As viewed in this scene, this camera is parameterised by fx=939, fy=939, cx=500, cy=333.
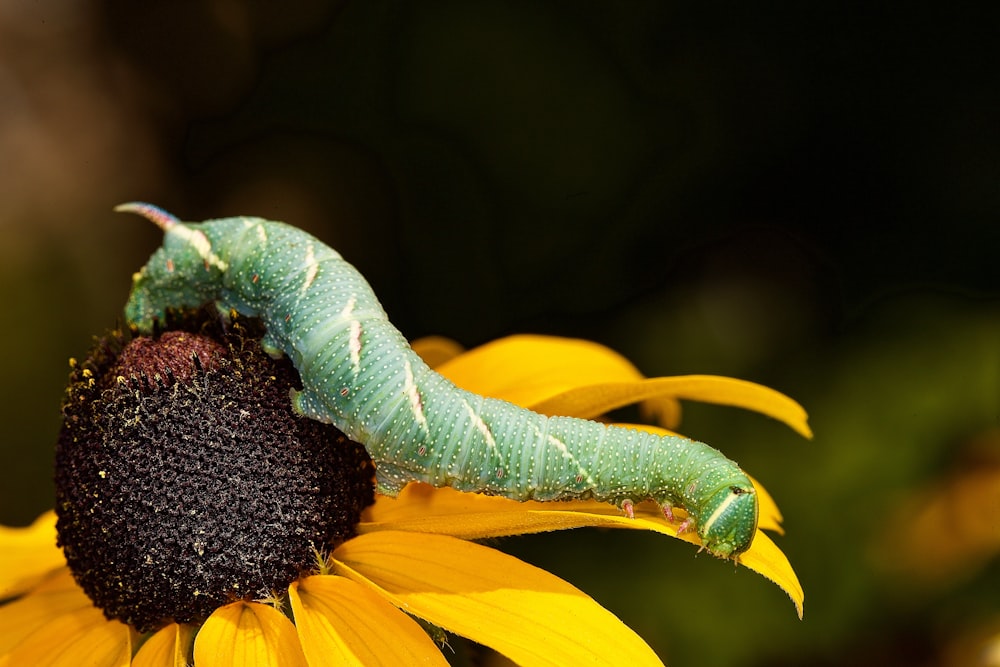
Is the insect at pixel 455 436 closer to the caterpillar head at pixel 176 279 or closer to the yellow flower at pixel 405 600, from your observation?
the yellow flower at pixel 405 600

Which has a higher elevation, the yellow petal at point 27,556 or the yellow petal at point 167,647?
the yellow petal at point 167,647

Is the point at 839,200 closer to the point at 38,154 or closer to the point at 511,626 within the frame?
the point at 511,626

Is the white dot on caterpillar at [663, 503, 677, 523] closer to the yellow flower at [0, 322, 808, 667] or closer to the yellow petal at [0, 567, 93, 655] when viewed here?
the yellow flower at [0, 322, 808, 667]

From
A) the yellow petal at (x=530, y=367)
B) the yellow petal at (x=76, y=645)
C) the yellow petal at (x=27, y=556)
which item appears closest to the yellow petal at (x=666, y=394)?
the yellow petal at (x=530, y=367)

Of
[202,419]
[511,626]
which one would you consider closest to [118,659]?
[202,419]

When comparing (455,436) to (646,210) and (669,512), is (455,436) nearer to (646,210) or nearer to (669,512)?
(669,512)

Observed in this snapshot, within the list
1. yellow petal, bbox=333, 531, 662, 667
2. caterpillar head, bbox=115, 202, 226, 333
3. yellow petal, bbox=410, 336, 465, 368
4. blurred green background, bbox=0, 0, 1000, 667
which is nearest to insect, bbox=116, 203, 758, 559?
yellow petal, bbox=333, 531, 662, 667

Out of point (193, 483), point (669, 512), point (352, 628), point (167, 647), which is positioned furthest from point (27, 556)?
point (669, 512)
